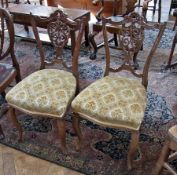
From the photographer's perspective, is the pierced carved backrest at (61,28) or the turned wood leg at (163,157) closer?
the turned wood leg at (163,157)

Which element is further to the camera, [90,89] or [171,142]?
[90,89]

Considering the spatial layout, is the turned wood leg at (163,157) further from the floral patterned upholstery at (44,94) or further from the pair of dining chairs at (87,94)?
the floral patterned upholstery at (44,94)

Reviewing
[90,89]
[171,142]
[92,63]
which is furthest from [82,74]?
[171,142]

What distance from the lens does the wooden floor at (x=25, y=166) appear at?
5.94ft

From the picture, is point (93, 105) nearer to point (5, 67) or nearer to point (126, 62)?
point (126, 62)

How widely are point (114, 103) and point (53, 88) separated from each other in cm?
47

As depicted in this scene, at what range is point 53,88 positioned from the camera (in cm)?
184

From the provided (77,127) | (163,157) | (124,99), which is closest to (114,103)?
(124,99)

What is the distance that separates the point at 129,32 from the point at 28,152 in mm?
1194

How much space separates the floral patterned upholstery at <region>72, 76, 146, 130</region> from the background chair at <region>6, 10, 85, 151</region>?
12cm

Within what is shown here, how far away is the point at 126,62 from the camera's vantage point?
6.31 feet

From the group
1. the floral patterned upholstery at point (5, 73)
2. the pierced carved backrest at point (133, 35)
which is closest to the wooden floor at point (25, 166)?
the floral patterned upholstery at point (5, 73)

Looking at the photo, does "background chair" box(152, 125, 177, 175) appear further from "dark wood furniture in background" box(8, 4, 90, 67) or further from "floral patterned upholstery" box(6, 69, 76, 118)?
"dark wood furniture in background" box(8, 4, 90, 67)

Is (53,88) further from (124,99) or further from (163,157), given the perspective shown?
(163,157)
